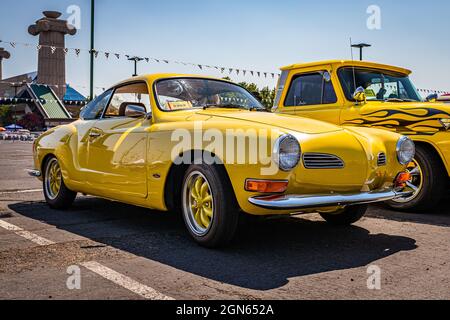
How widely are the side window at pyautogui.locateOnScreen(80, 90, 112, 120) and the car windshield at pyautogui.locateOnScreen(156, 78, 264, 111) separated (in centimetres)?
102

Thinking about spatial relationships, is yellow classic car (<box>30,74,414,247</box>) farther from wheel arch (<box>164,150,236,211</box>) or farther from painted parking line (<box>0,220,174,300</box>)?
painted parking line (<box>0,220,174,300</box>)

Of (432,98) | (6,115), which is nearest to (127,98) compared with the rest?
(432,98)

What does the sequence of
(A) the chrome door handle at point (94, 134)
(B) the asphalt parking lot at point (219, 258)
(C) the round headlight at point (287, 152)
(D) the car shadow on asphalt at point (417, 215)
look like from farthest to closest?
(D) the car shadow on asphalt at point (417, 215) → (A) the chrome door handle at point (94, 134) → (C) the round headlight at point (287, 152) → (B) the asphalt parking lot at point (219, 258)

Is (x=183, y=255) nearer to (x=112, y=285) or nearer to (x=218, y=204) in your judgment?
(x=218, y=204)

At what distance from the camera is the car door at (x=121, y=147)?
16.1ft

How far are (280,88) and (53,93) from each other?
194ft

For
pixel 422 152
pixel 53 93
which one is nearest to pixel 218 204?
pixel 422 152

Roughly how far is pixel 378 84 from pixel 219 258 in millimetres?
3951

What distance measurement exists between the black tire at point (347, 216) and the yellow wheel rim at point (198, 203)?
155cm

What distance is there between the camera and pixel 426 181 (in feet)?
20.0

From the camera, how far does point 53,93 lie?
62.2 meters

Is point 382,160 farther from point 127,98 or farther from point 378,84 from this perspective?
point 127,98

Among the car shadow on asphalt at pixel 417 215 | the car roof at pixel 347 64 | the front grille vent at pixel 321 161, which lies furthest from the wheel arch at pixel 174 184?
the car roof at pixel 347 64

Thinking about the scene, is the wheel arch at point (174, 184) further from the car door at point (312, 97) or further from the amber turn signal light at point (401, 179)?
the car door at point (312, 97)
